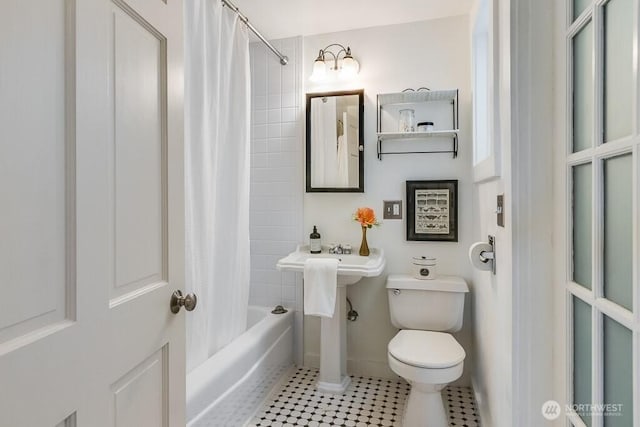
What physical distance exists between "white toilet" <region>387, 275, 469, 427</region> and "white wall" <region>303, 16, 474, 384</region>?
203 mm

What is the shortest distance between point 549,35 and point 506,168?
1.26 ft

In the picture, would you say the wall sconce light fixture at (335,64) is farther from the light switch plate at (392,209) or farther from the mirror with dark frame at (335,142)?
the light switch plate at (392,209)

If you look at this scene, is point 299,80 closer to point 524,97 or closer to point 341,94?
point 341,94

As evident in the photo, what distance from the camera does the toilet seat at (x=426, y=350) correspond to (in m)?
1.71

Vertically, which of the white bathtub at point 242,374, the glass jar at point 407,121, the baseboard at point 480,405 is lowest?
the baseboard at point 480,405

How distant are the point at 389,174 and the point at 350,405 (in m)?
1.43

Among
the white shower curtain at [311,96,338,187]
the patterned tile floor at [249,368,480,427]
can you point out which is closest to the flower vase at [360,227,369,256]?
the white shower curtain at [311,96,338,187]

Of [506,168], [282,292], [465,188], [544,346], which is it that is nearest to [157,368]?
[544,346]

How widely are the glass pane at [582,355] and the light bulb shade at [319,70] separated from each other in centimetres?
199

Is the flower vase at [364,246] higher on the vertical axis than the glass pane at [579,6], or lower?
lower

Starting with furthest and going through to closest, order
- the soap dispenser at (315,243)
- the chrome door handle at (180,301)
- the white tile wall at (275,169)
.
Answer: the white tile wall at (275,169), the soap dispenser at (315,243), the chrome door handle at (180,301)

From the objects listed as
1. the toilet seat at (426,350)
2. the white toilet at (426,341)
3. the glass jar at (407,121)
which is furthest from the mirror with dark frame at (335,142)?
the toilet seat at (426,350)

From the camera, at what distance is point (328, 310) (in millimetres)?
2045

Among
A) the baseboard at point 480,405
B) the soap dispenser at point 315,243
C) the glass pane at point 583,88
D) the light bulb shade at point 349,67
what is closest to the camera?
the glass pane at point 583,88
